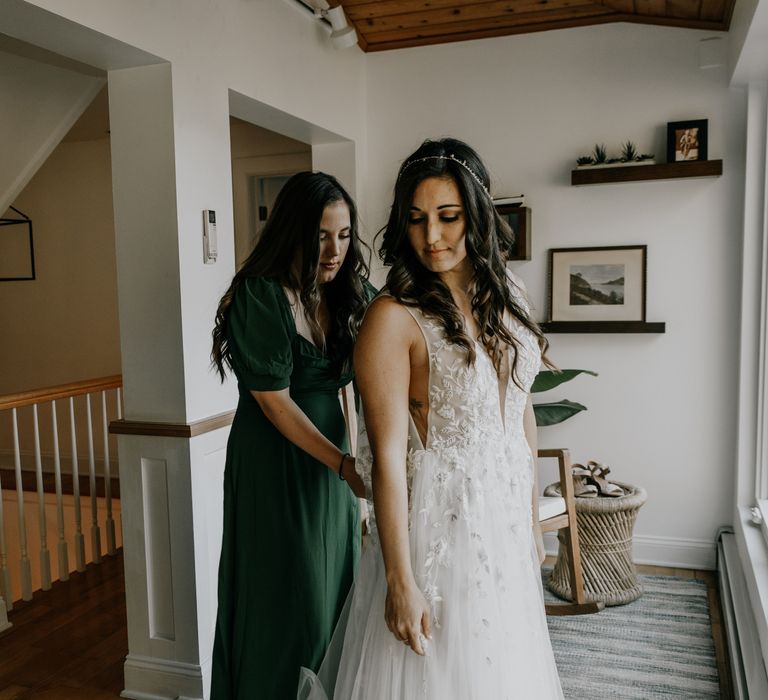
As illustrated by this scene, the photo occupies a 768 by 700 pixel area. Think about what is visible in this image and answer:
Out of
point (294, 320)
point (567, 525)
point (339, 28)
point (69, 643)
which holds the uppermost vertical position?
point (339, 28)

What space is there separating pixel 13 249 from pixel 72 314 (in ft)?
2.41

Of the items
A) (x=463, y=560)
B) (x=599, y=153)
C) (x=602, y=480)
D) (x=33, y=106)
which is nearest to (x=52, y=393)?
(x=33, y=106)

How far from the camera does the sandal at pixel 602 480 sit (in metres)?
3.32

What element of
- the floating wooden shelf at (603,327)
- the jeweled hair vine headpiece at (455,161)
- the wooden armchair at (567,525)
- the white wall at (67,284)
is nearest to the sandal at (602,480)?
the wooden armchair at (567,525)

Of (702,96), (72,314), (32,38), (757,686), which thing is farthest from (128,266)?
(72,314)

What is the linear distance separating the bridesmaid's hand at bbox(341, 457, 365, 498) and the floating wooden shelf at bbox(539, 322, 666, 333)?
2129 millimetres

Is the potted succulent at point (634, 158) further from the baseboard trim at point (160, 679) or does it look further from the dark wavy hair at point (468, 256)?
the baseboard trim at point (160, 679)

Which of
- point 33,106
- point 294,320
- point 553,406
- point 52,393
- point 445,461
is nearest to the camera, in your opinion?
point 445,461

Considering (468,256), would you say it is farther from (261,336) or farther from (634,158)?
(634,158)

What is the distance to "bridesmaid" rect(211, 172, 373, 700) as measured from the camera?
180cm

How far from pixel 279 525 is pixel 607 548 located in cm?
187

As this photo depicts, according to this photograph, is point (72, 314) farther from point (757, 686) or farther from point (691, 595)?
point (757, 686)

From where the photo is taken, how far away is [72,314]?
223 inches

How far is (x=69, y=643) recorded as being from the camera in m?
2.97
